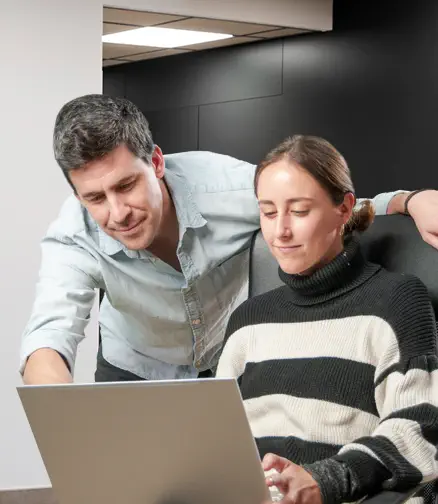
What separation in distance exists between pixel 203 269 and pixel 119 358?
0.49 metres

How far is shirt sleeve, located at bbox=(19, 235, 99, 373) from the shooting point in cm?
240

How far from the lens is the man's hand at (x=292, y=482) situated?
1635 millimetres

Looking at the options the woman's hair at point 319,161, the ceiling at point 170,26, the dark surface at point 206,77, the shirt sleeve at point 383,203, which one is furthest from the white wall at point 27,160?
the woman's hair at point 319,161

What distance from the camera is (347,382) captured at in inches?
76.0

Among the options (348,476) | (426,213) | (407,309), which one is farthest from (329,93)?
(348,476)

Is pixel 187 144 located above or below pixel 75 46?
below

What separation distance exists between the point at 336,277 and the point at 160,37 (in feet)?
17.4

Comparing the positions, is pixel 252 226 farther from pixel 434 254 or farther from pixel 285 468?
pixel 285 468

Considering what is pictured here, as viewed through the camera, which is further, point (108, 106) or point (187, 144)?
point (187, 144)

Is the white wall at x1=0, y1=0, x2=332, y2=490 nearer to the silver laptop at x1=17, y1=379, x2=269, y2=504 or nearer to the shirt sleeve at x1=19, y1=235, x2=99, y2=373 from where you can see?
the shirt sleeve at x1=19, y1=235, x2=99, y2=373

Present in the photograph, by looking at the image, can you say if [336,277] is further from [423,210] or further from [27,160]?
[27,160]

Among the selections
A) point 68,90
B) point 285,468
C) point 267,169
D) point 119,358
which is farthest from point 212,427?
point 68,90

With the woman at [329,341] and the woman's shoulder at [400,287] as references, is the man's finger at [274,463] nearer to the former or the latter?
the woman at [329,341]

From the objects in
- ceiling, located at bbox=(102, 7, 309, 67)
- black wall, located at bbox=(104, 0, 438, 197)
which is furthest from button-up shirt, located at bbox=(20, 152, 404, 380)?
black wall, located at bbox=(104, 0, 438, 197)
